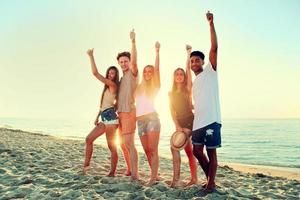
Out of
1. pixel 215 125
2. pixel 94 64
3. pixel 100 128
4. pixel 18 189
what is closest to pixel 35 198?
pixel 18 189

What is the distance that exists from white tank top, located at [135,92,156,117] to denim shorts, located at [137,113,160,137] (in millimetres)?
71

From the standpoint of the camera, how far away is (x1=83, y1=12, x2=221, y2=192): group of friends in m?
5.20

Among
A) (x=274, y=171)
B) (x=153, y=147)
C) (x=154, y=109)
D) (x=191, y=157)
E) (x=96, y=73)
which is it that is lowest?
(x=274, y=171)

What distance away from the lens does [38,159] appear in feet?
27.8

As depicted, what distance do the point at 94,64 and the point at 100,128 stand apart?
1.23m

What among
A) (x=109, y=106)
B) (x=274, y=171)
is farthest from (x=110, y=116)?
(x=274, y=171)

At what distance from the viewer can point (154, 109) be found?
19.0 feet

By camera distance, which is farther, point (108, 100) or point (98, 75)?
point (108, 100)

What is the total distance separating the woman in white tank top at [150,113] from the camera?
5715 mm

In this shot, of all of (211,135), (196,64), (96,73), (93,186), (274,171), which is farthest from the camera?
(274,171)

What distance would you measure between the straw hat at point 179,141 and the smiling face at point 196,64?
3.51 ft

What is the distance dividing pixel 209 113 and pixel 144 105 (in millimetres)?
1200

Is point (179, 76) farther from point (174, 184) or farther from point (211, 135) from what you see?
point (174, 184)

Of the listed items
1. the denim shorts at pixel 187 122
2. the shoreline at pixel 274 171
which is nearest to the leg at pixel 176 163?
the denim shorts at pixel 187 122
